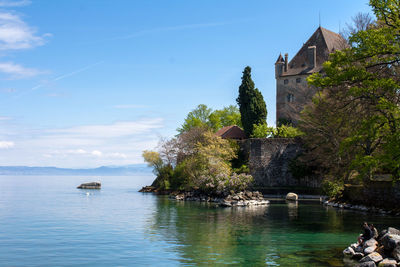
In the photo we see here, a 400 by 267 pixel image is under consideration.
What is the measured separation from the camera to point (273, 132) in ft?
196

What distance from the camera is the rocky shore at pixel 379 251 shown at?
15.2 meters

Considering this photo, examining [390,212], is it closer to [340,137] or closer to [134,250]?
[340,137]

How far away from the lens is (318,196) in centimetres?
5034

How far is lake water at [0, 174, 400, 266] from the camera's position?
17.1 meters

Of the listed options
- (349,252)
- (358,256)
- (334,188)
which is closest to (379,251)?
(358,256)

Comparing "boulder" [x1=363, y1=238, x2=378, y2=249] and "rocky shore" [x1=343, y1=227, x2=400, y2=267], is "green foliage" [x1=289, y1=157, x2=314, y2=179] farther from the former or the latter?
"boulder" [x1=363, y1=238, x2=378, y2=249]

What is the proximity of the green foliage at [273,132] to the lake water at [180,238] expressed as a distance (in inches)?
928

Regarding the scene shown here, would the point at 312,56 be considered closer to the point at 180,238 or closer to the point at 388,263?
the point at 180,238

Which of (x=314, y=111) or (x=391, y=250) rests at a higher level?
(x=314, y=111)

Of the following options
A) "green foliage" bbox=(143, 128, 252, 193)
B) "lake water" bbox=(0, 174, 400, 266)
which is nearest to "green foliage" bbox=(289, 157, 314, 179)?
"green foliage" bbox=(143, 128, 252, 193)

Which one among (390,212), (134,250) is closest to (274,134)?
(390,212)

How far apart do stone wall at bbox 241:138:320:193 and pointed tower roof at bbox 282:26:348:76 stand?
15.0m

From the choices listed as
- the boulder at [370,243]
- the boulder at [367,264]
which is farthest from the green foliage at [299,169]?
the boulder at [367,264]

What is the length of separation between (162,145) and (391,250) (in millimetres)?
48298
